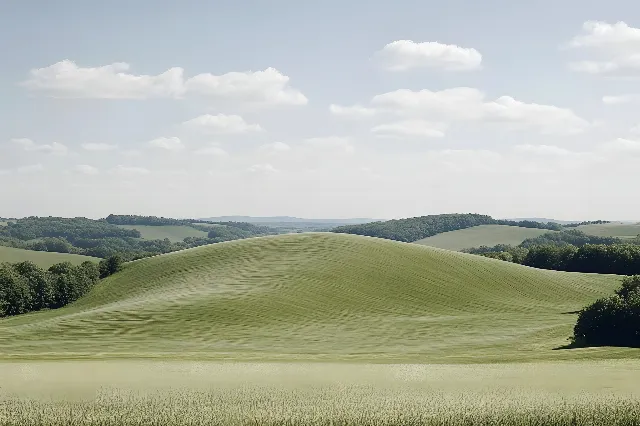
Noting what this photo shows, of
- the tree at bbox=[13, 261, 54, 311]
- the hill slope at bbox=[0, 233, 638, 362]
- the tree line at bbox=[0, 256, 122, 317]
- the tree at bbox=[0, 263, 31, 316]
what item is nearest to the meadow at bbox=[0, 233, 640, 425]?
the hill slope at bbox=[0, 233, 638, 362]

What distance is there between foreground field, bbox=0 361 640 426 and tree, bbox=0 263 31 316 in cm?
6342

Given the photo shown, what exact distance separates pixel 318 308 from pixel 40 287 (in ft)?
160

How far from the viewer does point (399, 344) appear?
50.7 m

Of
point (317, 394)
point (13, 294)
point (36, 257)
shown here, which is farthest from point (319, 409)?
point (36, 257)

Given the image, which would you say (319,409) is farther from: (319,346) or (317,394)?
(319,346)

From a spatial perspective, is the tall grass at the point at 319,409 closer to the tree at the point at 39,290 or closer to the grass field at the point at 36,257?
the tree at the point at 39,290

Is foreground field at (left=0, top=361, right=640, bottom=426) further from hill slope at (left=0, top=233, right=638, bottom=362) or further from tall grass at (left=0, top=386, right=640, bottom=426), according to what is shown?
hill slope at (left=0, top=233, right=638, bottom=362)

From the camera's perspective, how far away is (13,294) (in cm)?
9106

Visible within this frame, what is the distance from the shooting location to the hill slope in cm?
4828

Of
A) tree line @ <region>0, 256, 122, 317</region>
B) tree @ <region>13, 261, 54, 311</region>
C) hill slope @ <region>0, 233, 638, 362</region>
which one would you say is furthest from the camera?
tree @ <region>13, 261, 54, 311</region>

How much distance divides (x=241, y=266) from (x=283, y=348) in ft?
117

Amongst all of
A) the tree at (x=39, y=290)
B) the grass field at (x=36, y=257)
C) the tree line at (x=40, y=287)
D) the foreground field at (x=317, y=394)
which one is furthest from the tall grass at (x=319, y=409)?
the grass field at (x=36, y=257)

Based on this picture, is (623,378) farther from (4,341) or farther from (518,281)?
(518,281)

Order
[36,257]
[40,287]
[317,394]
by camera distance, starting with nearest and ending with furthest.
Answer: [317,394], [40,287], [36,257]
